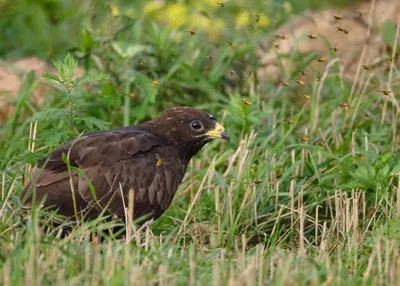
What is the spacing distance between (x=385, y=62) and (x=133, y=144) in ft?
12.6

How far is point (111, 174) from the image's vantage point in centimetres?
654

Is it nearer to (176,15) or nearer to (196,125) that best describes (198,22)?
(176,15)

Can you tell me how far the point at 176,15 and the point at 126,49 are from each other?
88.4 inches

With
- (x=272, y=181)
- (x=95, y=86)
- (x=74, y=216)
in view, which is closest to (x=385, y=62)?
(x=272, y=181)

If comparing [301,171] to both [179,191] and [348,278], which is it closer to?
A: [179,191]

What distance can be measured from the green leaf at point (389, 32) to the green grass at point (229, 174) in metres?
0.51

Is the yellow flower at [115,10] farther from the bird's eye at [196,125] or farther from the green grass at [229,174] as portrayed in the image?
the bird's eye at [196,125]

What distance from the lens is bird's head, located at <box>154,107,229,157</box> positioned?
7.27 meters

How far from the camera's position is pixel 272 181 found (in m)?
7.66

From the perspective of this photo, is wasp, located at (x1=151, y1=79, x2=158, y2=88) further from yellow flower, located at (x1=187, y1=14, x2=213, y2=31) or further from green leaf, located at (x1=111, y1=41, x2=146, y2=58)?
yellow flower, located at (x1=187, y1=14, x2=213, y2=31)

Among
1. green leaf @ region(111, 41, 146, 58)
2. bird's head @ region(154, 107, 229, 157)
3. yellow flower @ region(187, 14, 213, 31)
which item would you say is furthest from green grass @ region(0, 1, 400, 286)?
yellow flower @ region(187, 14, 213, 31)

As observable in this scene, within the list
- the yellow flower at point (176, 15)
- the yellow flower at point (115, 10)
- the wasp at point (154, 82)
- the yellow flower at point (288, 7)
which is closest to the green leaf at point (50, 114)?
the wasp at point (154, 82)

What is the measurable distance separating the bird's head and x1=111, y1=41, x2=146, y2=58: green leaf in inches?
68.5

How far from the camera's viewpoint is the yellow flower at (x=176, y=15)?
11000 millimetres
